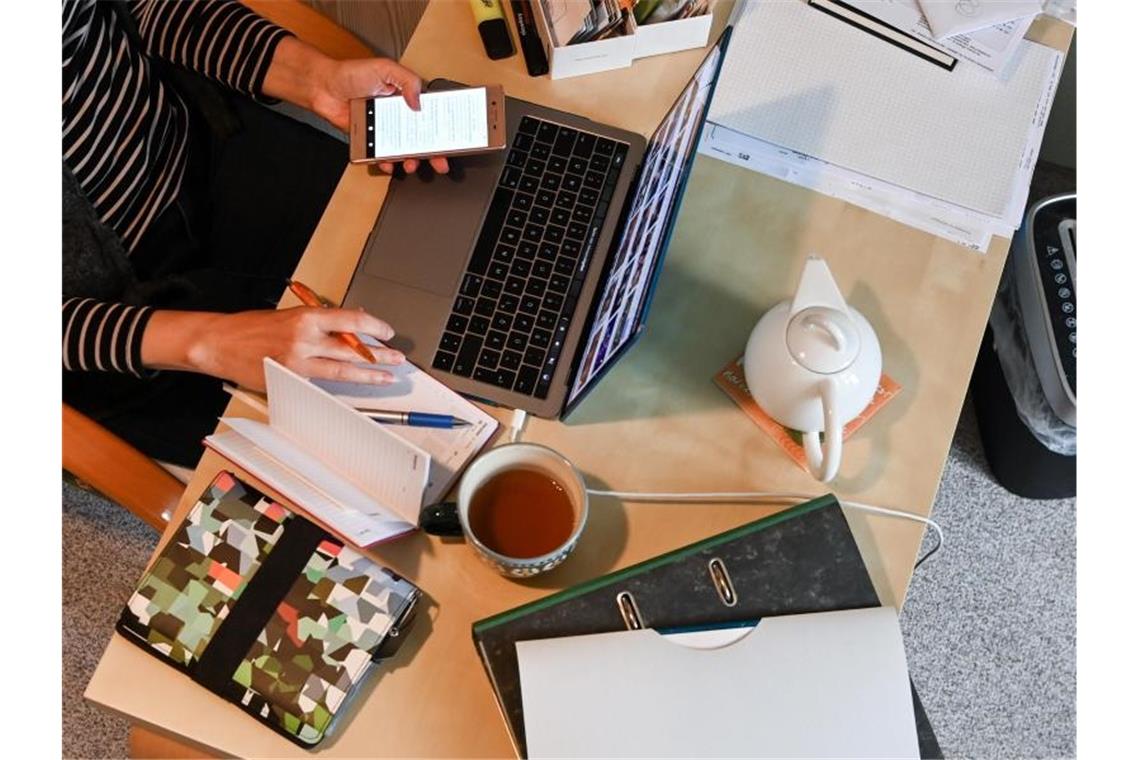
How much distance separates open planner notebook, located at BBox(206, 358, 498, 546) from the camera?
0.79m

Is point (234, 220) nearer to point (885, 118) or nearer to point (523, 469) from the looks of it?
point (523, 469)

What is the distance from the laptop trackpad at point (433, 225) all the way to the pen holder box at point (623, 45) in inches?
5.5

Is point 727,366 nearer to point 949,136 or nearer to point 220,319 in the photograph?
point 949,136

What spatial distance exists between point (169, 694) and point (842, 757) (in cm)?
58

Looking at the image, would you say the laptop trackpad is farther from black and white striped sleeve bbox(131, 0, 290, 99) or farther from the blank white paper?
the blank white paper

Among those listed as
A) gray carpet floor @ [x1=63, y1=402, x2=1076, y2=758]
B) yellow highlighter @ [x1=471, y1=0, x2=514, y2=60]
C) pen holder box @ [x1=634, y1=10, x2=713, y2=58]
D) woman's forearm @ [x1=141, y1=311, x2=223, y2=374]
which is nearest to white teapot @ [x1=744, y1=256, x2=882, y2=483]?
pen holder box @ [x1=634, y1=10, x2=713, y2=58]

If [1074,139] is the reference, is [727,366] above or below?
below

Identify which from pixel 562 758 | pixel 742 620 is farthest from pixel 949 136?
pixel 562 758

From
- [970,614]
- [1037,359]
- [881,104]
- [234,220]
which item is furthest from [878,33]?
[970,614]

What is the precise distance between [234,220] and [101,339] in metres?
0.31

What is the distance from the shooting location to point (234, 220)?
3.94 ft

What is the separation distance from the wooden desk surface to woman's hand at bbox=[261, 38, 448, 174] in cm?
5

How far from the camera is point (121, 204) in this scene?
107 cm

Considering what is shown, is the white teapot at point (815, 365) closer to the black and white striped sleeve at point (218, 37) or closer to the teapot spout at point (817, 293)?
the teapot spout at point (817, 293)
